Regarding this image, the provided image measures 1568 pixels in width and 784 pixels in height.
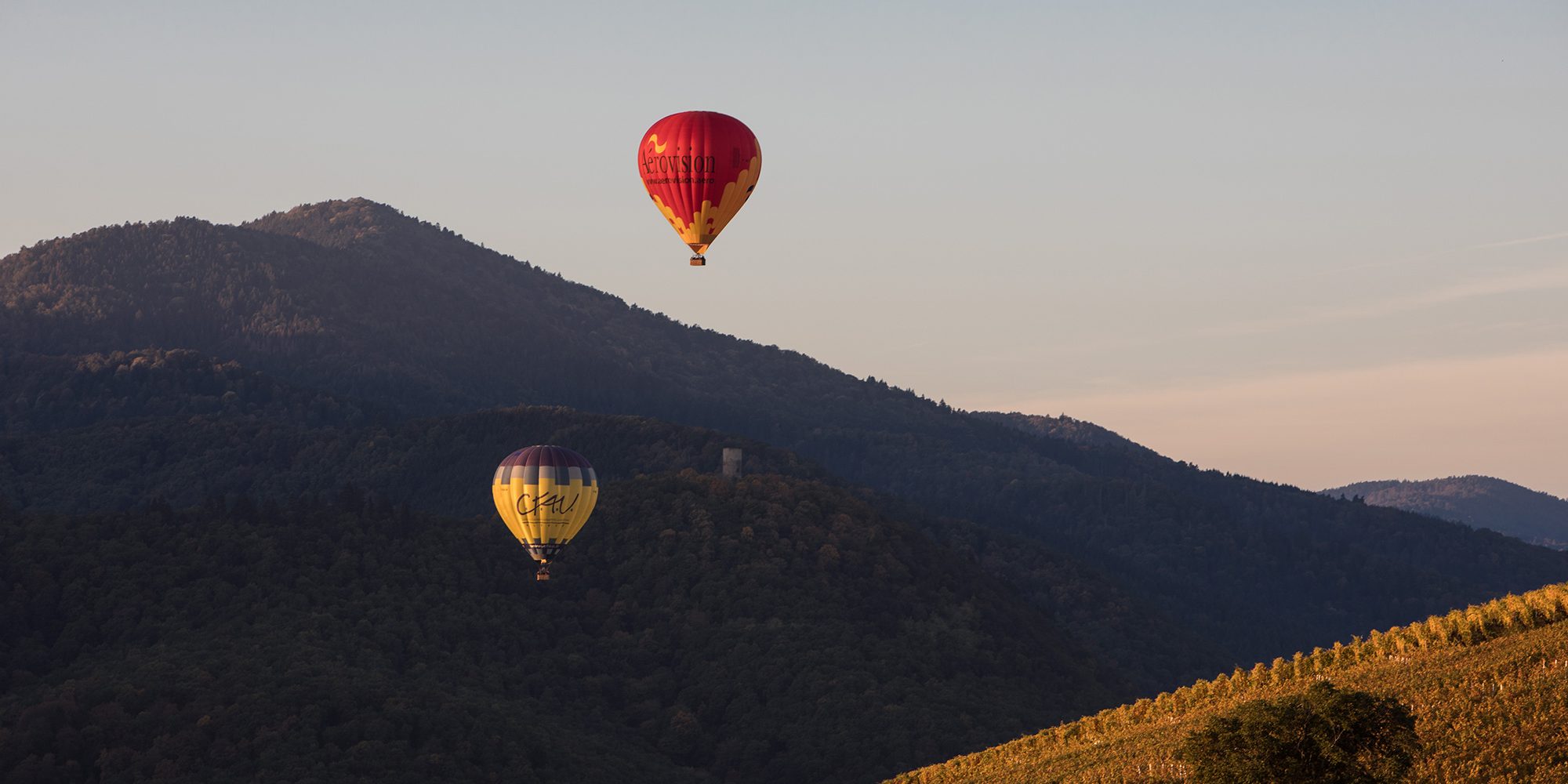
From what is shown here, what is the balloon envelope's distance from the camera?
125m

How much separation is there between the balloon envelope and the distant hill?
187 ft

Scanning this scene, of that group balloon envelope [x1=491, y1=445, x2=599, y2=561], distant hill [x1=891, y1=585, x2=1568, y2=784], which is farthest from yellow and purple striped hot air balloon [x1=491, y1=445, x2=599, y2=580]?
distant hill [x1=891, y1=585, x2=1568, y2=784]

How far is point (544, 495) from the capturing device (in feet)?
408

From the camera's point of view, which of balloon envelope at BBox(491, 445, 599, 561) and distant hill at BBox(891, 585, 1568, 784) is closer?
→ distant hill at BBox(891, 585, 1568, 784)

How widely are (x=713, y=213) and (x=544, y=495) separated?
38.5 m

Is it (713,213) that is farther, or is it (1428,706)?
(713,213)

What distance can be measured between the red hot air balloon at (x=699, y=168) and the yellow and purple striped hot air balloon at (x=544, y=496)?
3698 cm

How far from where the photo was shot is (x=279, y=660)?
179 metres

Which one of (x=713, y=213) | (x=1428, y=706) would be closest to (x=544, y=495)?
(x=713, y=213)

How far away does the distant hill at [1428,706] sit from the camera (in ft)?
156

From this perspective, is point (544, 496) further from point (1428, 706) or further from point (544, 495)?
point (1428, 706)

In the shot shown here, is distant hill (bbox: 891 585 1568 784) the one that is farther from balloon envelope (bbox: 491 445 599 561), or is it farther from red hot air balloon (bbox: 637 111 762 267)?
balloon envelope (bbox: 491 445 599 561)

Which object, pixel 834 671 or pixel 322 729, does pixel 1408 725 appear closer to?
pixel 322 729

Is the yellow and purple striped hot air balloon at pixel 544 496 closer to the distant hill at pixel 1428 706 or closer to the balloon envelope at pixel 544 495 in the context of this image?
the balloon envelope at pixel 544 495
